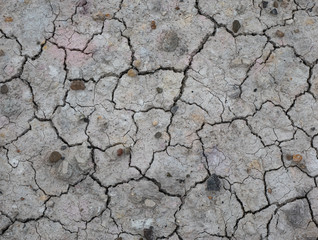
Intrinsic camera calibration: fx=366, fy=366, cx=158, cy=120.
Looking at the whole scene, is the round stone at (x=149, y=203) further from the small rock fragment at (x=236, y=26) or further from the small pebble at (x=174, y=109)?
the small rock fragment at (x=236, y=26)

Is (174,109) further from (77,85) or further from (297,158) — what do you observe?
(297,158)

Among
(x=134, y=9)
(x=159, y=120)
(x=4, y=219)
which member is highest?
(x=134, y=9)

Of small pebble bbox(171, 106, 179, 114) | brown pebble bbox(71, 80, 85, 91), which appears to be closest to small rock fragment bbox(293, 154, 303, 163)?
small pebble bbox(171, 106, 179, 114)

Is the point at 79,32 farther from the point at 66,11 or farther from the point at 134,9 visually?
the point at 134,9

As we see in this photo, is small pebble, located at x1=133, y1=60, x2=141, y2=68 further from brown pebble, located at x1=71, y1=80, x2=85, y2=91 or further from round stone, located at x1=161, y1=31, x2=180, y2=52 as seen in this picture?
brown pebble, located at x1=71, y1=80, x2=85, y2=91

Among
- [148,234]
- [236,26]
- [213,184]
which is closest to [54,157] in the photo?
[148,234]

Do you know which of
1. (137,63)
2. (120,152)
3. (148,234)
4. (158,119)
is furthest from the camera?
(137,63)

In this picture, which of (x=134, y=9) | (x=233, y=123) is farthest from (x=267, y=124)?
(x=134, y=9)

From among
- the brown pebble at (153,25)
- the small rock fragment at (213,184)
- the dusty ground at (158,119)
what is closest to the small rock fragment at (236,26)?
the dusty ground at (158,119)
